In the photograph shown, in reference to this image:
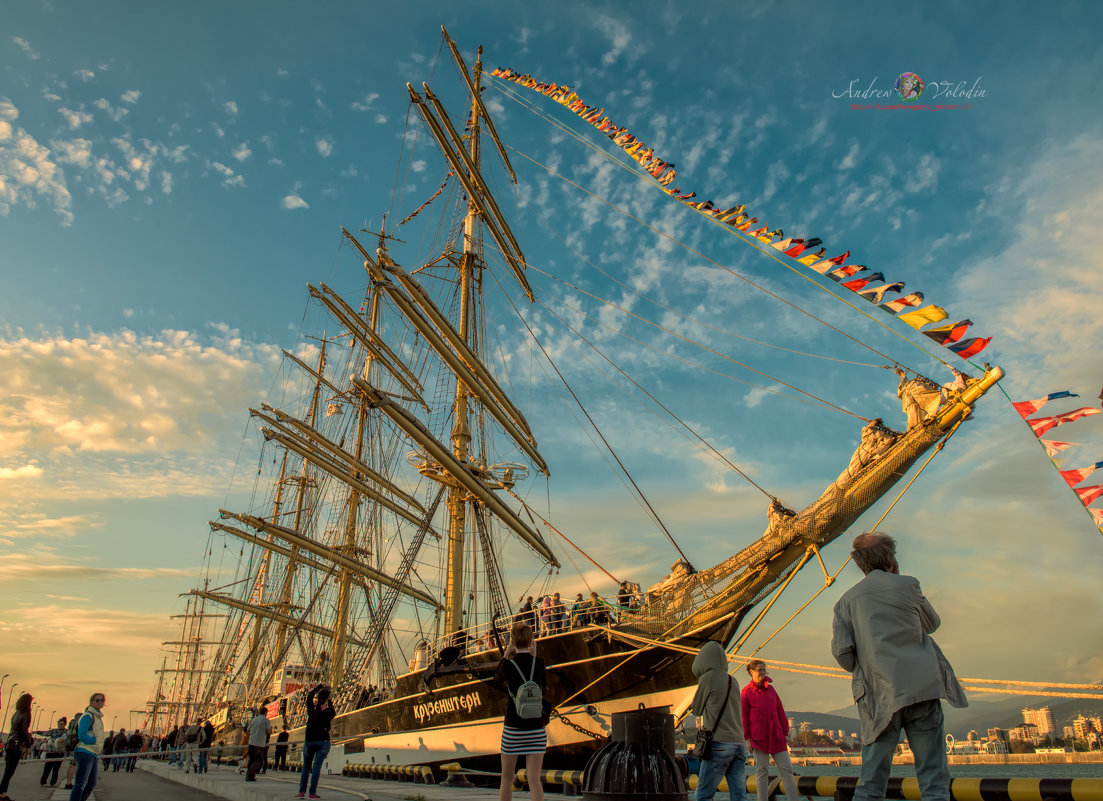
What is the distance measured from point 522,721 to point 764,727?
203 cm

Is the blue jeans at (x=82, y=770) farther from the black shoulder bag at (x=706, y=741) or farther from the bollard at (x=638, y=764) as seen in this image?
the black shoulder bag at (x=706, y=741)

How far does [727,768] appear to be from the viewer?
4.71 m

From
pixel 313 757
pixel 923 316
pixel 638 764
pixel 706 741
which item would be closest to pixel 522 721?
pixel 638 764

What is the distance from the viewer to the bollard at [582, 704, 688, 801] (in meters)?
3.52

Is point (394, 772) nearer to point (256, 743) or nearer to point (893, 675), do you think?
point (256, 743)

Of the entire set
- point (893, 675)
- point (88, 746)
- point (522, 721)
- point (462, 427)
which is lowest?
point (88, 746)

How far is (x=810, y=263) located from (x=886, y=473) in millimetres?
3633

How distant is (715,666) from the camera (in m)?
4.80

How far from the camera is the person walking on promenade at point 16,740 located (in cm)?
727

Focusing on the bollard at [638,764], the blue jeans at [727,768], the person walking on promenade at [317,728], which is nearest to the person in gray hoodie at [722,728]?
the blue jeans at [727,768]

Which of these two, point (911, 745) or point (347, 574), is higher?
point (347, 574)

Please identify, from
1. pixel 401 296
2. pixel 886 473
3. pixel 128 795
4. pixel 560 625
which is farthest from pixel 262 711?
pixel 401 296

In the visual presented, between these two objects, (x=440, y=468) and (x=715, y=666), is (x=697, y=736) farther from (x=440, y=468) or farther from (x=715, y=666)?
(x=440, y=468)

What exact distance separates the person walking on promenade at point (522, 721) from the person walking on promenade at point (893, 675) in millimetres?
1934
